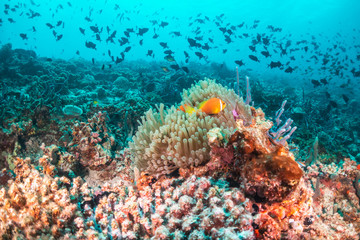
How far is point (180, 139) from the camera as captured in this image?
8.96ft

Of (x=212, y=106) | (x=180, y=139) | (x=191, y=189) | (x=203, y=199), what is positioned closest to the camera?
(x=203, y=199)

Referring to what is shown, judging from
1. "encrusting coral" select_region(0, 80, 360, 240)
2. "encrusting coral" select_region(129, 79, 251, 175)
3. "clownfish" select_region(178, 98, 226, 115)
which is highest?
"clownfish" select_region(178, 98, 226, 115)

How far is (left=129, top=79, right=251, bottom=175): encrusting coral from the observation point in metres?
2.71

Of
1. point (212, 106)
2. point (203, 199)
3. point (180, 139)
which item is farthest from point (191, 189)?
point (212, 106)

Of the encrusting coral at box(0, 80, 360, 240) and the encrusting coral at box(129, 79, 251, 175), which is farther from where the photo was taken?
the encrusting coral at box(129, 79, 251, 175)

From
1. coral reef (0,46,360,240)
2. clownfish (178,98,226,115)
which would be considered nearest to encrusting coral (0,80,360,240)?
coral reef (0,46,360,240)

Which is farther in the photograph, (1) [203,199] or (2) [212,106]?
(2) [212,106]

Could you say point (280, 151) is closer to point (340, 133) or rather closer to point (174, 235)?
point (174, 235)

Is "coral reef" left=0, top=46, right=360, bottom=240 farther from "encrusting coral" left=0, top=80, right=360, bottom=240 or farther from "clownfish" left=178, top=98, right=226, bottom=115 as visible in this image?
"clownfish" left=178, top=98, right=226, bottom=115

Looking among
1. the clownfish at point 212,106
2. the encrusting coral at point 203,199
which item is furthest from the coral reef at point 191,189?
the clownfish at point 212,106

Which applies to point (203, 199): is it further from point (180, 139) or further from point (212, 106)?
point (212, 106)

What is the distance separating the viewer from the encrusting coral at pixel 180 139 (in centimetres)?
271

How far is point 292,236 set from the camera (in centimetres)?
175

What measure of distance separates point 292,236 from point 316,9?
3708 inches
